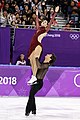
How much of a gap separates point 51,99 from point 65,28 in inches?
153

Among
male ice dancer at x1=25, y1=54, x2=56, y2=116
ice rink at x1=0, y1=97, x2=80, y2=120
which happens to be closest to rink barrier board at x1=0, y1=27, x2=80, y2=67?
ice rink at x1=0, y1=97, x2=80, y2=120

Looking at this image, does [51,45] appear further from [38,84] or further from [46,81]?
[38,84]

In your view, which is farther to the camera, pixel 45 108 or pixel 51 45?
pixel 51 45

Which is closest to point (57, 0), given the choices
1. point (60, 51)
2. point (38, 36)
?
point (60, 51)

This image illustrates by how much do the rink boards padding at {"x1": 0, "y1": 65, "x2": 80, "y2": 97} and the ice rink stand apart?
0.38 m

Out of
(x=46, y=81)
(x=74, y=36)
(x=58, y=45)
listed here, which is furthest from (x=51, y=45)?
(x=46, y=81)

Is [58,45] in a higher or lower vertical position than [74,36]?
lower

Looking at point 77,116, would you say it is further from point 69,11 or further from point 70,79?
point 69,11

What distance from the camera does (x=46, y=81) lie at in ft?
36.2

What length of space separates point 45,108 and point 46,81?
2368mm

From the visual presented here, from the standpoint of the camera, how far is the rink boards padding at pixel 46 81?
10.7 m

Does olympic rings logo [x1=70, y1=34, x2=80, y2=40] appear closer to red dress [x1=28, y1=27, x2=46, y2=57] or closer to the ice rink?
the ice rink

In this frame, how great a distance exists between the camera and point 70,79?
1122cm

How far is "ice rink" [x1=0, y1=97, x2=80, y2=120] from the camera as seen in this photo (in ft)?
24.1
